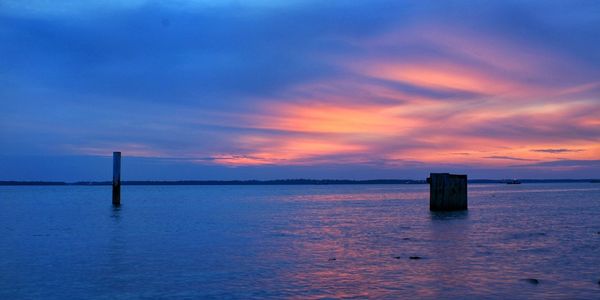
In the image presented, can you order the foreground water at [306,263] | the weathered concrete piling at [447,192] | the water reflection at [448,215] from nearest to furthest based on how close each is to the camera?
the foreground water at [306,263] < the water reflection at [448,215] < the weathered concrete piling at [447,192]

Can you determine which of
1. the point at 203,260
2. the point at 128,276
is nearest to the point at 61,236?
the point at 203,260

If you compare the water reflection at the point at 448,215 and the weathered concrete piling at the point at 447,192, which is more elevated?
the weathered concrete piling at the point at 447,192

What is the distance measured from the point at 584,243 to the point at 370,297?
1427 centimetres

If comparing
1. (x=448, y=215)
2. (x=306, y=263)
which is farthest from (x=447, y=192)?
(x=306, y=263)

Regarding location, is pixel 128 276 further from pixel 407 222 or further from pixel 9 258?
pixel 407 222

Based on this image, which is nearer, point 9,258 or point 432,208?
point 9,258

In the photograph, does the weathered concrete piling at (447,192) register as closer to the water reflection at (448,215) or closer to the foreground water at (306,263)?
the water reflection at (448,215)

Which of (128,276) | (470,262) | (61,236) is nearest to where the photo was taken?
(128,276)

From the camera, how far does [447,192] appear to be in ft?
133

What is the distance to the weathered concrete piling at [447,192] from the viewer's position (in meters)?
40.6

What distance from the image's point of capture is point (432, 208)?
135 ft

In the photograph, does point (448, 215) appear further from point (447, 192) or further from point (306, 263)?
point (306, 263)

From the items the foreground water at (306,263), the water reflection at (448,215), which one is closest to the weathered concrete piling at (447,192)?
the water reflection at (448,215)

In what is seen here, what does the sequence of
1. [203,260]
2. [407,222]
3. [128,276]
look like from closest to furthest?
[128,276] → [203,260] → [407,222]
